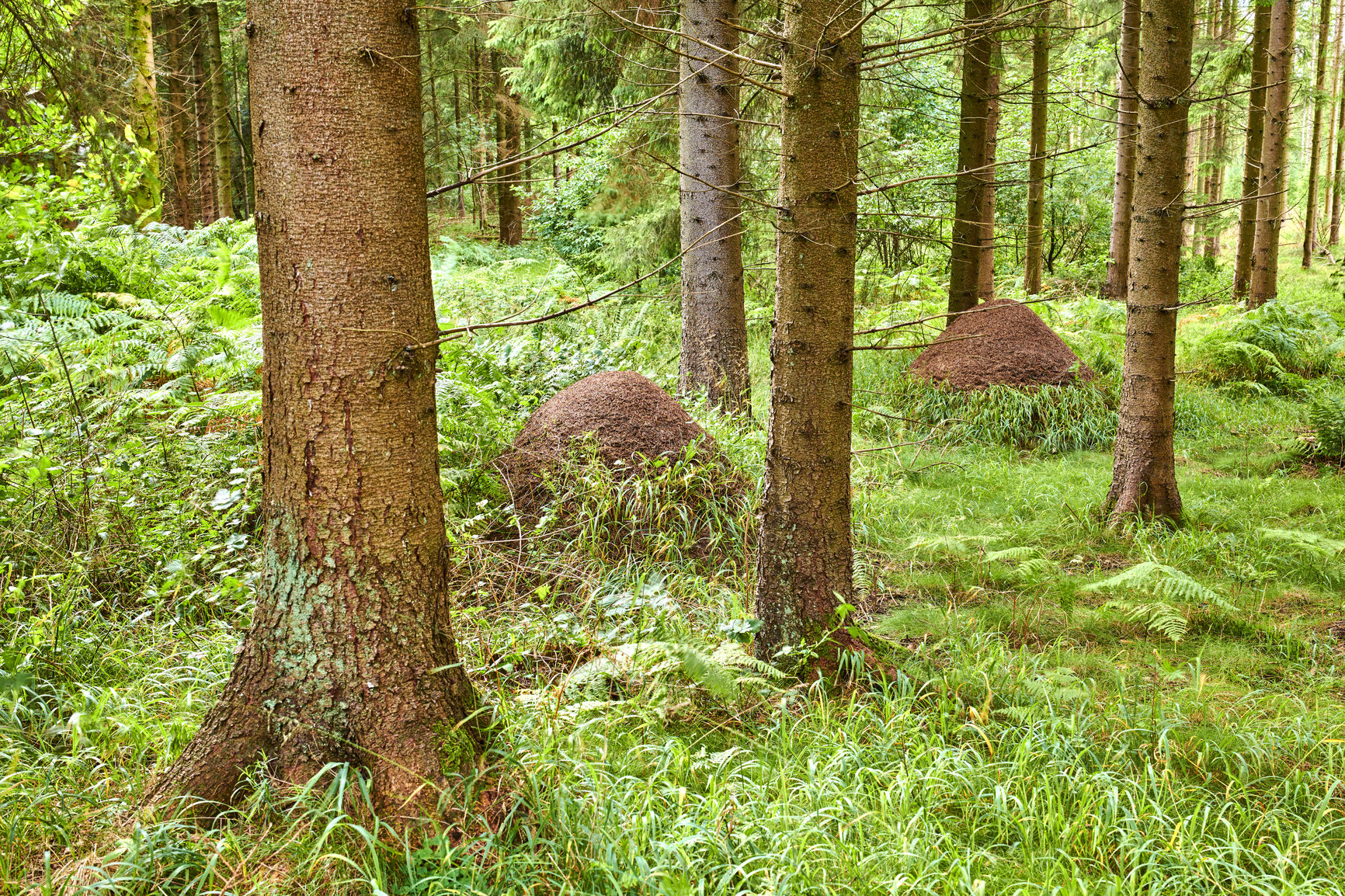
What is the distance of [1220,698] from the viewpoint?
3775mm

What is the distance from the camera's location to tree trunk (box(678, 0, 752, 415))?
7.55 m

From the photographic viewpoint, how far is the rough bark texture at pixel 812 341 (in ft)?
11.5

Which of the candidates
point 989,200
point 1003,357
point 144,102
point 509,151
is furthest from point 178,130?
point 1003,357

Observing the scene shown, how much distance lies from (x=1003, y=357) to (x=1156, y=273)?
3.16m

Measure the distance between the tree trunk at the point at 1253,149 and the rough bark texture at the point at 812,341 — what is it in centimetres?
1068

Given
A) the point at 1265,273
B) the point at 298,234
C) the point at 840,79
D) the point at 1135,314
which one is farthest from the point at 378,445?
the point at 1265,273

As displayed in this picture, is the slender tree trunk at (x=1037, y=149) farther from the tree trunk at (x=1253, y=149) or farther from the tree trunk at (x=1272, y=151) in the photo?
the tree trunk at (x=1272, y=151)

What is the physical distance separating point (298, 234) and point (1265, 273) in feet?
46.1

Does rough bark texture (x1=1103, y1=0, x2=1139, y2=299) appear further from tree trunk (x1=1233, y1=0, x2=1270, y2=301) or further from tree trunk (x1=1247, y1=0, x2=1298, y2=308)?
tree trunk (x1=1247, y1=0, x2=1298, y2=308)

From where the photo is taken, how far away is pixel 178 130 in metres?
15.2

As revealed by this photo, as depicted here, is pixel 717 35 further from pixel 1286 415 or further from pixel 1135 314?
pixel 1286 415

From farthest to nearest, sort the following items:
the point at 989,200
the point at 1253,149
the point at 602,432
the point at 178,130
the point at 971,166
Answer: the point at 178,130
the point at 1253,149
the point at 989,200
the point at 971,166
the point at 602,432

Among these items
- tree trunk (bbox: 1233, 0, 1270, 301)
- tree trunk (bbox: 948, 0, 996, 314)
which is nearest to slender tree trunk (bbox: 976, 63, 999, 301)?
tree trunk (bbox: 948, 0, 996, 314)

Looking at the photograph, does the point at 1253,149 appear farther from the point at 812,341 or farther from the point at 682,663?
the point at 682,663
